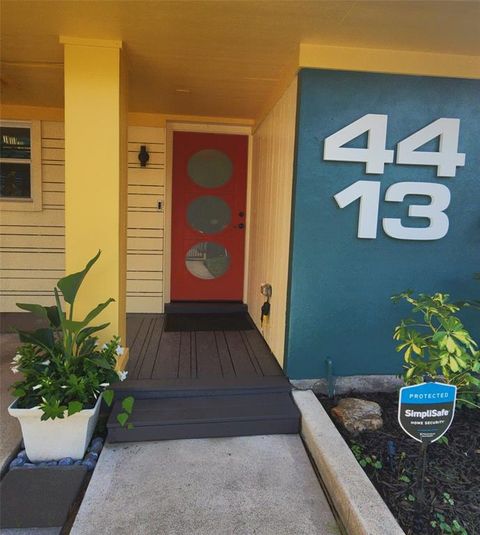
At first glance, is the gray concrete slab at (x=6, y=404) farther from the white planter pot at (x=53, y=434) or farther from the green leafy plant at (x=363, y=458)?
the green leafy plant at (x=363, y=458)

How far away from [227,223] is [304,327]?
192 cm

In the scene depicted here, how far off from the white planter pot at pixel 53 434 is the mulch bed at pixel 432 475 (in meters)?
1.44

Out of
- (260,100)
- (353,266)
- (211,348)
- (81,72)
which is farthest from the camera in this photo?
(260,100)

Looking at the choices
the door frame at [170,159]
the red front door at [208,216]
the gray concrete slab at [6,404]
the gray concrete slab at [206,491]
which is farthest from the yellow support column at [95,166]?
the red front door at [208,216]

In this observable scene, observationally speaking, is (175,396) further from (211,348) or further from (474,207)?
(474,207)

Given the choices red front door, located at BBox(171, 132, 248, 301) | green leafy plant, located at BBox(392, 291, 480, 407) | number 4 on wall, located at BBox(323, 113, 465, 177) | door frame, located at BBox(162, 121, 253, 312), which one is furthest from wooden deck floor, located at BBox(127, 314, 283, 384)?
number 4 on wall, located at BBox(323, 113, 465, 177)

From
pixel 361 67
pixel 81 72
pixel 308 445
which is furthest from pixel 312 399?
pixel 81 72

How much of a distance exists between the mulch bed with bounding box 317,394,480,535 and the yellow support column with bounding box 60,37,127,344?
172cm

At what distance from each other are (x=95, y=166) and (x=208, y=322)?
1.91m

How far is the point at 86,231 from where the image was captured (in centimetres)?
240

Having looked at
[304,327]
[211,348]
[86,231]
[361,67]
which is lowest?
[211,348]

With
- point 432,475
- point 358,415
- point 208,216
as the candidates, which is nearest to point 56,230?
point 208,216

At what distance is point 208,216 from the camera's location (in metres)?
4.14

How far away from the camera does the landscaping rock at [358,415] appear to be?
2.20 m
